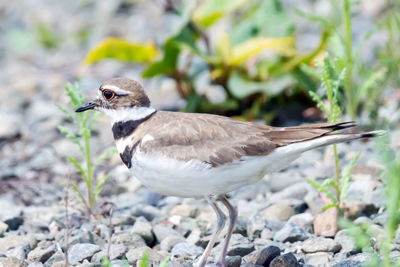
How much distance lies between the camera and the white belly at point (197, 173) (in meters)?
3.43

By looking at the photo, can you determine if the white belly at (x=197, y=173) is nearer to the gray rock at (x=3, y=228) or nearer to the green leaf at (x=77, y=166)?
the green leaf at (x=77, y=166)

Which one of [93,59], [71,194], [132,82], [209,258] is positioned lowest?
[209,258]

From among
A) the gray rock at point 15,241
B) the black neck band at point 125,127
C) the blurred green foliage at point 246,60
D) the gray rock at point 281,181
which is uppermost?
the blurred green foliage at point 246,60

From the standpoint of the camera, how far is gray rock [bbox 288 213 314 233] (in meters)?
4.18

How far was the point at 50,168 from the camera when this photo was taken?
5.84m

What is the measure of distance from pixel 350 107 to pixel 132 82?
7.15 ft

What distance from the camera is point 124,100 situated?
3.91 meters

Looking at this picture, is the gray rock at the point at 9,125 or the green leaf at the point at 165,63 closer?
the green leaf at the point at 165,63

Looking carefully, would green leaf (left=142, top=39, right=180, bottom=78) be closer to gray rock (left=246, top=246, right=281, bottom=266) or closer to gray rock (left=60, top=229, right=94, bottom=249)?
gray rock (left=60, top=229, right=94, bottom=249)

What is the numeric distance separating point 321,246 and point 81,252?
143 cm

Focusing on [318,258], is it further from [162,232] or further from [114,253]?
[114,253]

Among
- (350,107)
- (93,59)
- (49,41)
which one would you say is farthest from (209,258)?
(49,41)

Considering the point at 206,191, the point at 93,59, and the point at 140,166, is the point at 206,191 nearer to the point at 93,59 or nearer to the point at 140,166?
the point at 140,166

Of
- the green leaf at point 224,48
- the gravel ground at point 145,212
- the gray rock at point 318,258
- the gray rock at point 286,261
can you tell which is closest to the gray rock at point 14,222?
the gravel ground at point 145,212
